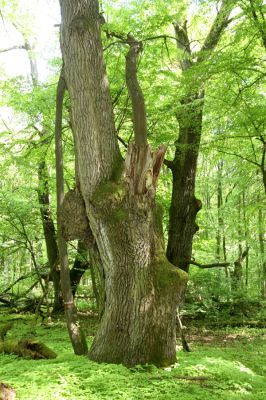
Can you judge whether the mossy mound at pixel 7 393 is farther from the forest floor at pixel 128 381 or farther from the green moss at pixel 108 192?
the green moss at pixel 108 192

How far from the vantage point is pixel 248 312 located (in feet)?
36.8

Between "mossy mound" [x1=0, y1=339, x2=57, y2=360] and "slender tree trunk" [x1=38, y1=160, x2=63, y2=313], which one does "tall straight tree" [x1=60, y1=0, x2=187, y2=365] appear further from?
"slender tree trunk" [x1=38, y1=160, x2=63, y2=313]

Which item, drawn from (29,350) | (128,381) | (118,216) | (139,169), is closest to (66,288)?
(29,350)

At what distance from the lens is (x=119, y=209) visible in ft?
13.9

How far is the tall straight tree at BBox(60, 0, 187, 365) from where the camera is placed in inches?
164

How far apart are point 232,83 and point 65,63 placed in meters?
3.80

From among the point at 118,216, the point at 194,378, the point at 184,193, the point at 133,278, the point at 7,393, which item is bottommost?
the point at 194,378

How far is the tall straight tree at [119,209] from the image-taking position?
13.7ft

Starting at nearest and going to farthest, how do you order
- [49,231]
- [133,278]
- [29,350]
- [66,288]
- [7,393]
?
[7,393] → [133,278] → [66,288] → [29,350] → [49,231]

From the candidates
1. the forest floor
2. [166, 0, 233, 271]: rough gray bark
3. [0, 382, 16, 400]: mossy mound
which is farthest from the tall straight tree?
[166, 0, 233, 271]: rough gray bark

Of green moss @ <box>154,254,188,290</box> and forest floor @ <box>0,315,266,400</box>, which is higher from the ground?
green moss @ <box>154,254,188,290</box>

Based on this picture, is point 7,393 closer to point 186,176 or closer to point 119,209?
point 119,209

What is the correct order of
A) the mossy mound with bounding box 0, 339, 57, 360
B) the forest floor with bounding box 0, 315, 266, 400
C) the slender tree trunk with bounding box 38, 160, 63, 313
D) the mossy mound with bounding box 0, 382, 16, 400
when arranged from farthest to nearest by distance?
the slender tree trunk with bounding box 38, 160, 63, 313, the mossy mound with bounding box 0, 339, 57, 360, the forest floor with bounding box 0, 315, 266, 400, the mossy mound with bounding box 0, 382, 16, 400

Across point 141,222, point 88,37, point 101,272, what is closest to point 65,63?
point 88,37
